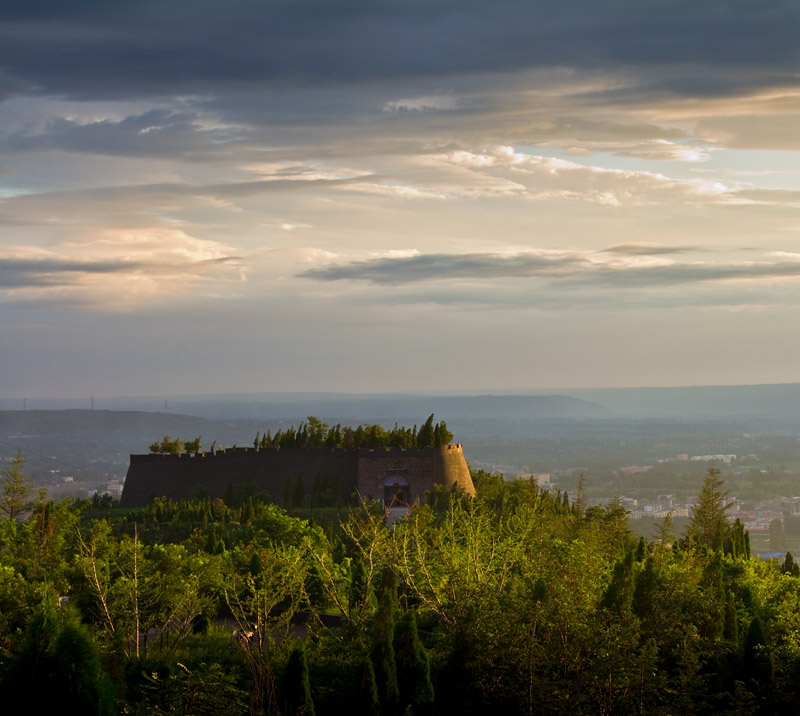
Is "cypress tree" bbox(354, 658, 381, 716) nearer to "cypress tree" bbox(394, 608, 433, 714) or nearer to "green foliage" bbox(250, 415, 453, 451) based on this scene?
"cypress tree" bbox(394, 608, 433, 714)

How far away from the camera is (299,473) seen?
59.1 meters

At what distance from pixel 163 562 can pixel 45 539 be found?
248 inches

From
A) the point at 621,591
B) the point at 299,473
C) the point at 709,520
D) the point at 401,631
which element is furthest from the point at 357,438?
the point at 401,631

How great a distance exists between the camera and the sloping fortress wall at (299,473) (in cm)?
5794

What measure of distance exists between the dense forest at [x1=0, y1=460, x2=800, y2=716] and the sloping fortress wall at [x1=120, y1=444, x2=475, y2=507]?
1567 centimetres

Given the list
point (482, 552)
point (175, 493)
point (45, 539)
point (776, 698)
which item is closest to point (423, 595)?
point (482, 552)

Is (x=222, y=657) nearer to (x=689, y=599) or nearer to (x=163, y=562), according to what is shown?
(x=163, y=562)

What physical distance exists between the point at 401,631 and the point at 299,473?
3227cm

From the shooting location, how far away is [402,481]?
58125 mm

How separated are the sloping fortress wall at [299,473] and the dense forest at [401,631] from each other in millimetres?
15667

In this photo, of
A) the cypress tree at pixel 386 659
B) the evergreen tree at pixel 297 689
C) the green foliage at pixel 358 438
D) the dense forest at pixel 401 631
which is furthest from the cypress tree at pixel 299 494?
the evergreen tree at pixel 297 689

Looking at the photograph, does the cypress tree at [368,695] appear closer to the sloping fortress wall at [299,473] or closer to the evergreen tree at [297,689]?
the evergreen tree at [297,689]

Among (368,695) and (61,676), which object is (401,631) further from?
(61,676)

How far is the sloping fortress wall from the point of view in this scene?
57.9 metres
